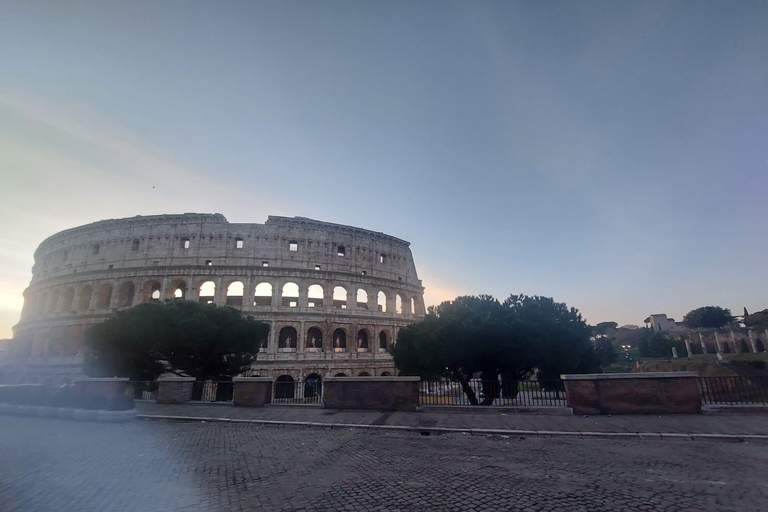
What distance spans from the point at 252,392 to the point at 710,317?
112660 millimetres

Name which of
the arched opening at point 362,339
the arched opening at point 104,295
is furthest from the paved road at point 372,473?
the arched opening at point 104,295

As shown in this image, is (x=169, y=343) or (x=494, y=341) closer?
(x=494, y=341)

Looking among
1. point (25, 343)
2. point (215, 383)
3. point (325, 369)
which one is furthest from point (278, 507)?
point (25, 343)

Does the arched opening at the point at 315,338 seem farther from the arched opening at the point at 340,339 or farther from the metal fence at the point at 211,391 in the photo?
the metal fence at the point at 211,391

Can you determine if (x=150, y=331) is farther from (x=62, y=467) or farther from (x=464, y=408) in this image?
(x=464, y=408)

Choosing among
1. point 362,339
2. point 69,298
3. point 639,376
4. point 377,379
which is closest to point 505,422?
point 639,376

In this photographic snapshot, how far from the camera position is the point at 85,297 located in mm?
38688

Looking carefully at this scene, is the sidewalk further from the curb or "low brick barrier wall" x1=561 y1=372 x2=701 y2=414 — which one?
"low brick barrier wall" x1=561 y1=372 x2=701 y2=414

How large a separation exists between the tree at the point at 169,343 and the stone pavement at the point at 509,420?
8386 mm

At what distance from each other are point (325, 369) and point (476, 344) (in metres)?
20.2

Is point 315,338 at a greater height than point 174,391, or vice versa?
point 315,338

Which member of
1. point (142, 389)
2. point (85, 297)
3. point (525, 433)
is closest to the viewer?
point (525, 433)

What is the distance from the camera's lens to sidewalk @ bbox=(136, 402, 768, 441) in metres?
10.1

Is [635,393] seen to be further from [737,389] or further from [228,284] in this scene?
[228,284]
